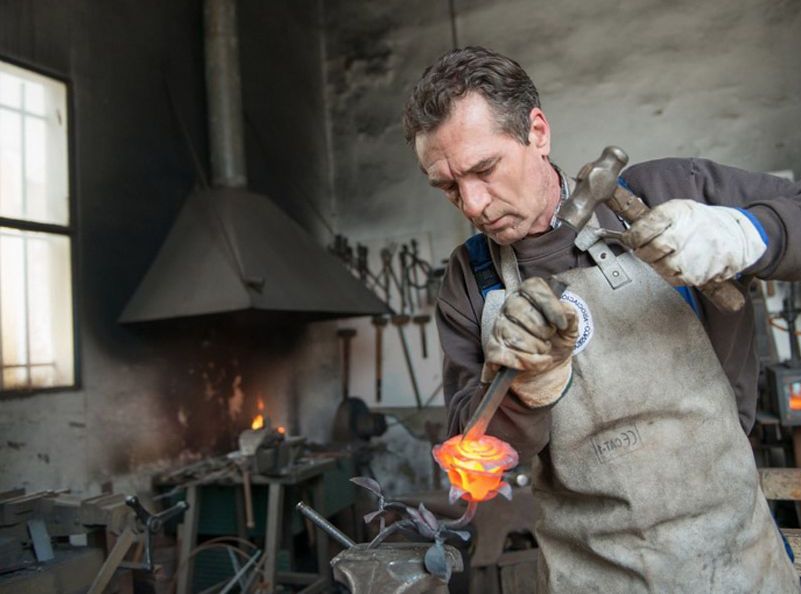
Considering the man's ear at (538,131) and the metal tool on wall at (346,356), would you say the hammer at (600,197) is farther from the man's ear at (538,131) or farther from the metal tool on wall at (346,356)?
the metal tool on wall at (346,356)

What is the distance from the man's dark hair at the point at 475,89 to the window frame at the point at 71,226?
8.87 feet

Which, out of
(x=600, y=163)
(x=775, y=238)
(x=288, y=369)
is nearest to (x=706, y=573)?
(x=775, y=238)

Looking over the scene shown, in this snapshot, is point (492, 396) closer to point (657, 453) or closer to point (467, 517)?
point (467, 517)

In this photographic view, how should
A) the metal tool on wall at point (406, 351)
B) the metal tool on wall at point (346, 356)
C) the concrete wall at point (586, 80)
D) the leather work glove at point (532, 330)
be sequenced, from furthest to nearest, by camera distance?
the metal tool on wall at point (346, 356) → the metal tool on wall at point (406, 351) → the concrete wall at point (586, 80) → the leather work glove at point (532, 330)

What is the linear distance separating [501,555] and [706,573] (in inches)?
77.5

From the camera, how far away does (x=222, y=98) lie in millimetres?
4500

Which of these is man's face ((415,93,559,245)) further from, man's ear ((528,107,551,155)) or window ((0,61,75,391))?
window ((0,61,75,391))

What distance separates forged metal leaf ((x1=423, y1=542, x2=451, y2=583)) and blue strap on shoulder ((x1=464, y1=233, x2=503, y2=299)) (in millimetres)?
581

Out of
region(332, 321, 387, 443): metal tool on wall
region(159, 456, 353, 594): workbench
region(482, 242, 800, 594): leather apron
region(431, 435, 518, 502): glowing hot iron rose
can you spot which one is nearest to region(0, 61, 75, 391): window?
region(159, 456, 353, 594): workbench

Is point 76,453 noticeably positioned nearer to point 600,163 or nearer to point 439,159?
point 439,159

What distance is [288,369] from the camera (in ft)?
17.4

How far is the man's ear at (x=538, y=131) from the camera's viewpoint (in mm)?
1482

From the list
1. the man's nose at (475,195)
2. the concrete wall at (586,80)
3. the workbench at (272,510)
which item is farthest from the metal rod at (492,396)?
the concrete wall at (586,80)

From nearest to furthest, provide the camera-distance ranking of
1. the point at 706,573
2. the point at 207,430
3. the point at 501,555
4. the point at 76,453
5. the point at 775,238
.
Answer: the point at 775,238, the point at 706,573, the point at 501,555, the point at 76,453, the point at 207,430
